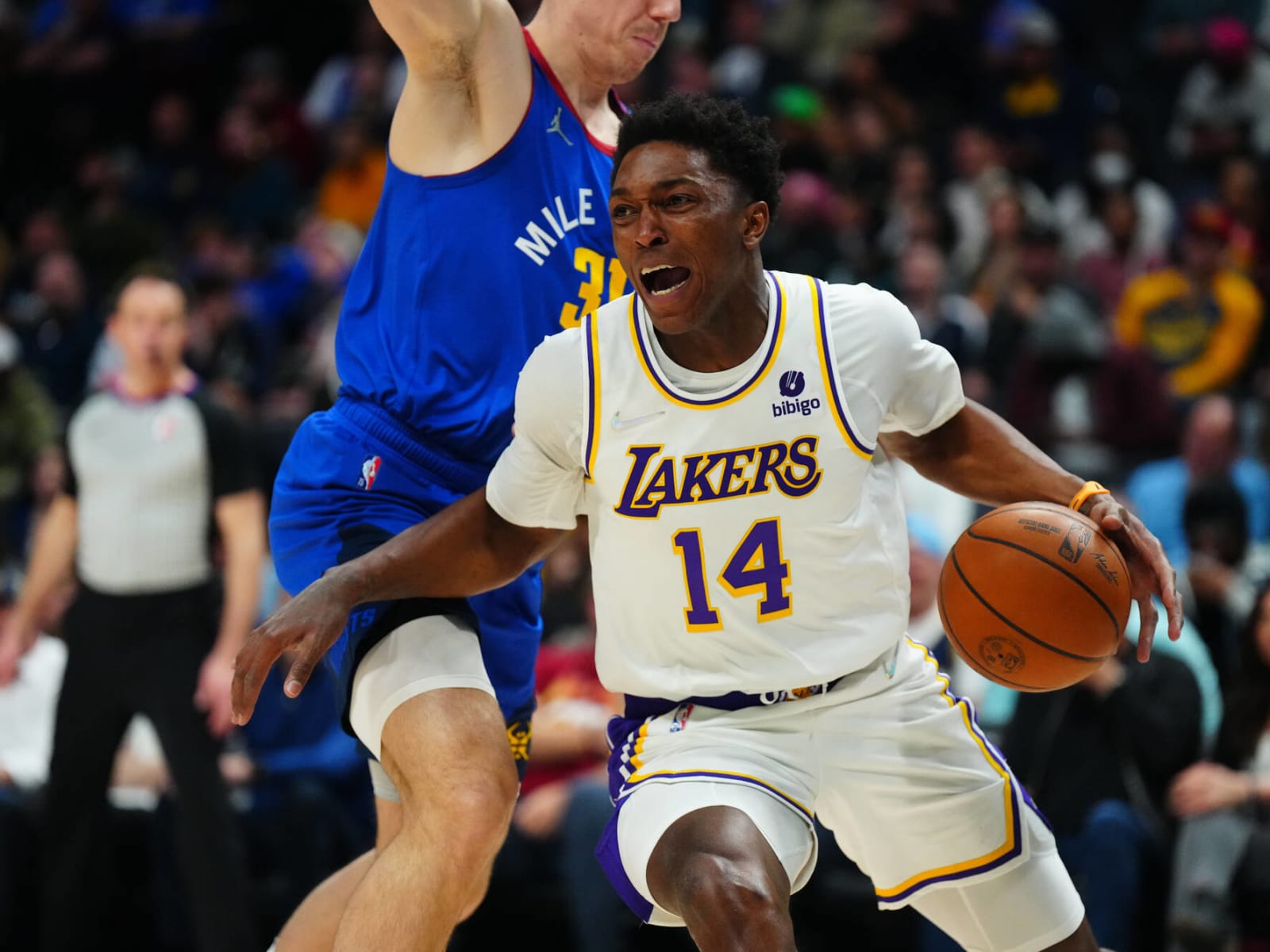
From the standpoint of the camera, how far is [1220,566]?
22.9 ft

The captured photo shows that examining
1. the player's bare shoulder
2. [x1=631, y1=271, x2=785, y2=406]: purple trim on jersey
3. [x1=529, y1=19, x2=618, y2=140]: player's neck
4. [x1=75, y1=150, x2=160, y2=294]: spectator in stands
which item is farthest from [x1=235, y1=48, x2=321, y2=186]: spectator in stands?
[x1=631, y1=271, x2=785, y2=406]: purple trim on jersey

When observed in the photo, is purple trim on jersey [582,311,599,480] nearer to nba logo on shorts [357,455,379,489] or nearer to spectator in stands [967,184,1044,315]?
nba logo on shorts [357,455,379,489]

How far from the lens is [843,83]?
1202 centimetres

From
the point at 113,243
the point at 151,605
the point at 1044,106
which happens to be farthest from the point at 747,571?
the point at 113,243

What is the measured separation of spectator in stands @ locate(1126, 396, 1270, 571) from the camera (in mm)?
7797

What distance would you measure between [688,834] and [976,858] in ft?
2.35

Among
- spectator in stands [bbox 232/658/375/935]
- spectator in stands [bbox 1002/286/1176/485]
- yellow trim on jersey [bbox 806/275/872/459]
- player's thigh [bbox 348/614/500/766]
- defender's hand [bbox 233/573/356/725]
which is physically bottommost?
spectator in stands [bbox 1002/286/1176/485]

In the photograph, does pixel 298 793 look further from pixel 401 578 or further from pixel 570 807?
pixel 401 578

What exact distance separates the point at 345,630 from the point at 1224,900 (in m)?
3.13

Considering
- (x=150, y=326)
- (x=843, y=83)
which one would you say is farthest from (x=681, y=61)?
(x=150, y=326)

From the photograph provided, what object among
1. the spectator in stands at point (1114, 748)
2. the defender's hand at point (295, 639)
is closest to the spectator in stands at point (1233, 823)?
the spectator in stands at point (1114, 748)

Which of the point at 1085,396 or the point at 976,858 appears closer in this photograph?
the point at 976,858

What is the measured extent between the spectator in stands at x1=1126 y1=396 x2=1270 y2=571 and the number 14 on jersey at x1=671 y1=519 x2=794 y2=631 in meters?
4.72

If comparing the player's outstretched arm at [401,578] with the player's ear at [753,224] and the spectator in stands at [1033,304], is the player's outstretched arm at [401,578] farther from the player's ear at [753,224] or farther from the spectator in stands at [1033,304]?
the spectator in stands at [1033,304]
